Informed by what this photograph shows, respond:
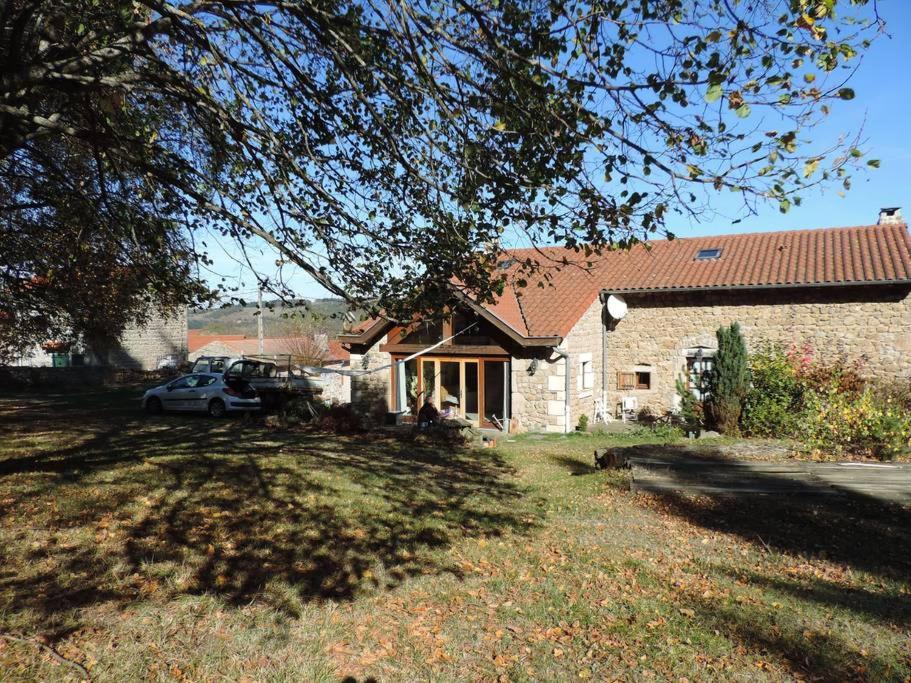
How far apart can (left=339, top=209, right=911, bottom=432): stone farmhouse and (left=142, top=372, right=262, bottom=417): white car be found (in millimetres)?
4359

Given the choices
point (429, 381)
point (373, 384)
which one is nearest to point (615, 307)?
point (429, 381)

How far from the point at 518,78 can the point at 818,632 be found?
16.7ft

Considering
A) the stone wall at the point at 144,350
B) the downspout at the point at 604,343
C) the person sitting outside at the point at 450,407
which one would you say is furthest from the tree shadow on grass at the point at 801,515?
the stone wall at the point at 144,350

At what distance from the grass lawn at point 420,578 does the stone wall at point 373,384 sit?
7904 mm

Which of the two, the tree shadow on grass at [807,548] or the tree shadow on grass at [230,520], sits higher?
the tree shadow on grass at [230,520]

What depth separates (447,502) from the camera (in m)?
8.65

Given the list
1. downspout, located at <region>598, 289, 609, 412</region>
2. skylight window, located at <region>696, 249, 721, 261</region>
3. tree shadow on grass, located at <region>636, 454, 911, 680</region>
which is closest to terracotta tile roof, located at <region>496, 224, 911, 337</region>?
skylight window, located at <region>696, 249, 721, 261</region>

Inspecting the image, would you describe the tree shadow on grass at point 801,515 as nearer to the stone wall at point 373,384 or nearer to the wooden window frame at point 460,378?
the wooden window frame at point 460,378

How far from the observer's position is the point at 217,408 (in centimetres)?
1994

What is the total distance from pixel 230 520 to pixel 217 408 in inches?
547

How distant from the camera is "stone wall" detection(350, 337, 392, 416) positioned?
18016 mm

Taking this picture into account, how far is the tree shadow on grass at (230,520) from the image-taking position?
529cm

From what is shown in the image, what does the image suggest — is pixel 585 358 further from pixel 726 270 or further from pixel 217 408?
pixel 217 408

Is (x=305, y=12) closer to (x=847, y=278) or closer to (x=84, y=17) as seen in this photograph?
(x=84, y=17)
